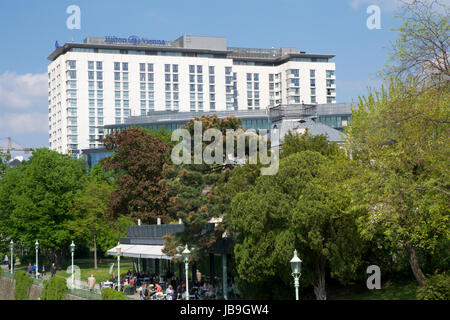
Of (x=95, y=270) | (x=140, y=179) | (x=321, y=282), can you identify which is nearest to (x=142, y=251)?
(x=140, y=179)

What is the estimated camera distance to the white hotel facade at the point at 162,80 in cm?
14275

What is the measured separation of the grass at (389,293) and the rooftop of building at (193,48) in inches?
4577

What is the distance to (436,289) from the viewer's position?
2756 cm

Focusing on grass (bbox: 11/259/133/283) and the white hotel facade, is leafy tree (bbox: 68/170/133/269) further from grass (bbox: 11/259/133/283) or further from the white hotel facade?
the white hotel facade

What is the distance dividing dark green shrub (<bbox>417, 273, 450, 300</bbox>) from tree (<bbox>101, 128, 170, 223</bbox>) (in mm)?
32125

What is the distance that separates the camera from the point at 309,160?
112ft

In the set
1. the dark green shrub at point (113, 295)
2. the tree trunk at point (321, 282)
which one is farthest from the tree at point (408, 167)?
the dark green shrub at point (113, 295)

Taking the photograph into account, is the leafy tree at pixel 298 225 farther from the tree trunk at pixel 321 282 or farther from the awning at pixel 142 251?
the awning at pixel 142 251

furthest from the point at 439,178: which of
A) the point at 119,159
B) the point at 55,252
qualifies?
the point at 55,252

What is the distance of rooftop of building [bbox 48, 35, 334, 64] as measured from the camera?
142375 millimetres

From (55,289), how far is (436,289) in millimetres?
25722

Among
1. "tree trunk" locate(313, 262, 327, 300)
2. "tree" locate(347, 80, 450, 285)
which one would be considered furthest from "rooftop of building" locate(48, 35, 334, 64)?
"tree" locate(347, 80, 450, 285)
